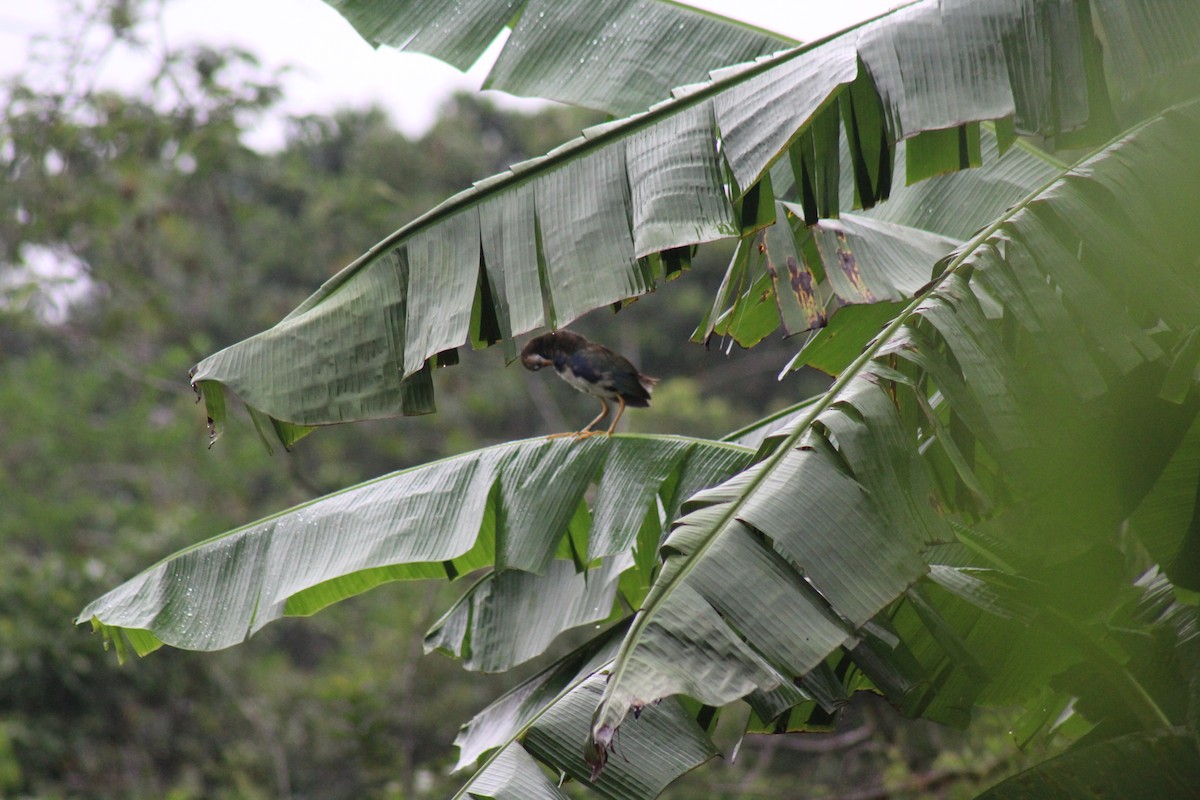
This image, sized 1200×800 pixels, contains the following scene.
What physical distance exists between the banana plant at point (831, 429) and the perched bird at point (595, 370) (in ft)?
1.77

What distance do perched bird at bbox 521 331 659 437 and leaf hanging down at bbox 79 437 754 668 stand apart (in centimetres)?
52

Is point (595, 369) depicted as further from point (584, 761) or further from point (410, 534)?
point (584, 761)

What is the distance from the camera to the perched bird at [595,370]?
3.41 m

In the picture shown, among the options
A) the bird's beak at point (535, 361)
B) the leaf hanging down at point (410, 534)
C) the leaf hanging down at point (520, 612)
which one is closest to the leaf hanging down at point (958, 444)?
the leaf hanging down at point (410, 534)

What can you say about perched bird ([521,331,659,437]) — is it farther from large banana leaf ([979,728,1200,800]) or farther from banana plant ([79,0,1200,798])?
large banana leaf ([979,728,1200,800])

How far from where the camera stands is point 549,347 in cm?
355

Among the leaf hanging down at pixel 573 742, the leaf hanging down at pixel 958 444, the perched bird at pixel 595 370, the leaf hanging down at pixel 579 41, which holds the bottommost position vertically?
the leaf hanging down at pixel 573 742

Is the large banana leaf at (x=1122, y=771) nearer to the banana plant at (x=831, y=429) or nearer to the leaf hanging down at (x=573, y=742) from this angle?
the banana plant at (x=831, y=429)

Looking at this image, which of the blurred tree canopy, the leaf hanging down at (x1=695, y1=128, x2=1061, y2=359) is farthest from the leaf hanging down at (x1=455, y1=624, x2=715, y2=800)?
the blurred tree canopy

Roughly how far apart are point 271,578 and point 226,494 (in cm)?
918

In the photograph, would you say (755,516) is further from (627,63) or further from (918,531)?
(627,63)

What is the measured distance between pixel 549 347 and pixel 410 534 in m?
0.97

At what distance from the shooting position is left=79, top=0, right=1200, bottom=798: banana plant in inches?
78.2

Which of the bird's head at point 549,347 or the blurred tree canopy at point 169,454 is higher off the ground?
the bird's head at point 549,347
